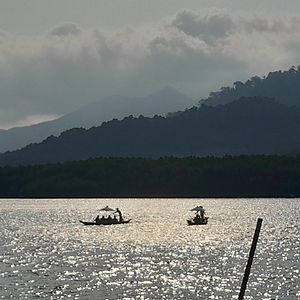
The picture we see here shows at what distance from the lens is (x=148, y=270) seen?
87.6m

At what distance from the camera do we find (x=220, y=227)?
163m

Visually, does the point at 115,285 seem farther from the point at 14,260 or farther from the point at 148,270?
the point at 14,260

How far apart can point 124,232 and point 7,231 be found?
75.3 feet

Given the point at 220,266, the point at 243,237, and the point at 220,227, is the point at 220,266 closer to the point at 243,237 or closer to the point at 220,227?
the point at 243,237

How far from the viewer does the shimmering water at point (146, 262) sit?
72438 mm

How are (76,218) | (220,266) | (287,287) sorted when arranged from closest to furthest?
(287,287) → (220,266) → (76,218)

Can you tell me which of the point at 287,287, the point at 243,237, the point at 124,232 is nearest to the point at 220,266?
the point at 287,287

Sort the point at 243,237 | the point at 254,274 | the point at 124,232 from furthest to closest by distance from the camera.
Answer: the point at 124,232 < the point at 243,237 < the point at 254,274

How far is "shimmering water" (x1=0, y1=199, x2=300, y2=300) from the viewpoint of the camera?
7244cm

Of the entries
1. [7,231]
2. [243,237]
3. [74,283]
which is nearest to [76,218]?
[7,231]

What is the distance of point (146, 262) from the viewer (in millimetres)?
95688

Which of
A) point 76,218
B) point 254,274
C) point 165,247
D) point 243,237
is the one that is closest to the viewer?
point 254,274

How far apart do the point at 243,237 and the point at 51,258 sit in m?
41.7

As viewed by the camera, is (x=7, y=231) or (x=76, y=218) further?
(x=76, y=218)
